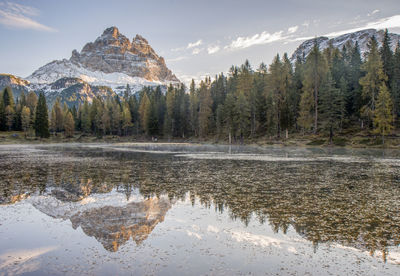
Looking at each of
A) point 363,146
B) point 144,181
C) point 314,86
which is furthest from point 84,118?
point 144,181

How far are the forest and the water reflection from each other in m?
43.0

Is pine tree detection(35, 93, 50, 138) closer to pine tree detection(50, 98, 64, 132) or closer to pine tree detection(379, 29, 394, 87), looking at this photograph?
pine tree detection(50, 98, 64, 132)

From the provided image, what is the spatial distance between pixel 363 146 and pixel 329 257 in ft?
185

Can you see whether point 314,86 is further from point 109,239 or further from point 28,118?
point 28,118

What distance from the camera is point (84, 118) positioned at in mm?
127125

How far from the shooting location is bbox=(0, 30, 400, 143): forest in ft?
203

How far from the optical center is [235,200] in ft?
43.7

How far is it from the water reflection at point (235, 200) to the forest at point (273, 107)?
43.0 metres

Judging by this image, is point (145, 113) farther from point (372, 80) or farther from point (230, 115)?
point (372, 80)

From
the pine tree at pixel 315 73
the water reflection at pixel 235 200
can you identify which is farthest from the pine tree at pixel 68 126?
the water reflection at pixel 235 200

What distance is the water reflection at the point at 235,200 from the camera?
9117 mm

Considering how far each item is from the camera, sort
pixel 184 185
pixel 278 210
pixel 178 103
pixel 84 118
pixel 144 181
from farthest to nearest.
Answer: pixel 84 118, pixel 178 103, pixel 144 181, pixel 184 185, pixel 278 210

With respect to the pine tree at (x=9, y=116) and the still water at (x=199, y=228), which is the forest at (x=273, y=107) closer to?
the pine tree at (x=9, y=116)

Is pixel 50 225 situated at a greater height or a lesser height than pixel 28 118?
lesser
